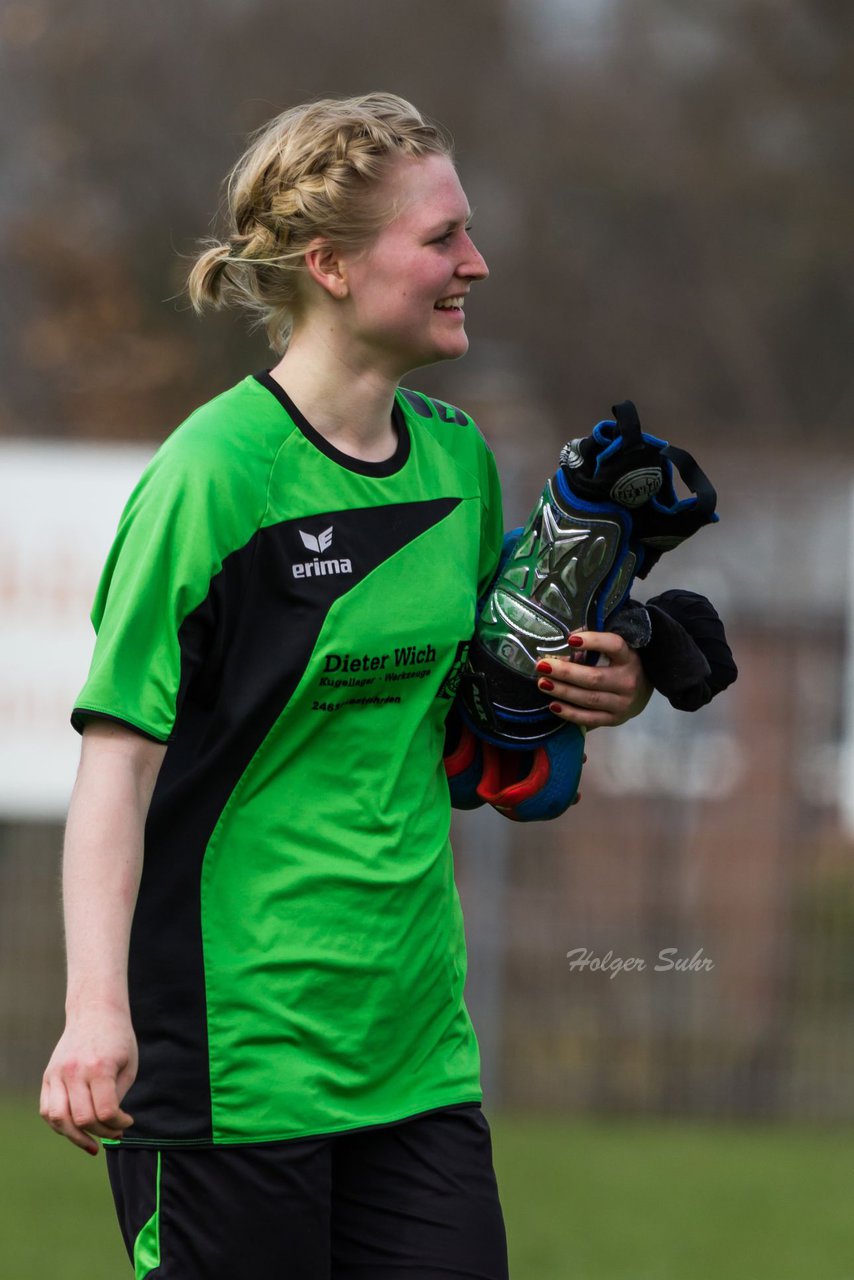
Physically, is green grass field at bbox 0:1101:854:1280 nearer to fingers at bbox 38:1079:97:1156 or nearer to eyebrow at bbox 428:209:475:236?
fingers at bbox 38:1079:97:1156

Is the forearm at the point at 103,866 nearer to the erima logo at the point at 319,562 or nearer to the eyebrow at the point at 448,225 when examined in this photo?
the erima logo at the point at 319,562

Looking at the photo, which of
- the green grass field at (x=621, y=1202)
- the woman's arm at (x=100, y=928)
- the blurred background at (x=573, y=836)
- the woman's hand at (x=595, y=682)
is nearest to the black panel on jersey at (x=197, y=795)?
the woman's arm at (x=100, y=928)

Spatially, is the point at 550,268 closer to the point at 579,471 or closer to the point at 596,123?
the point at 596,123

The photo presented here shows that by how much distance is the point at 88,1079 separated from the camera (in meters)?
2.24

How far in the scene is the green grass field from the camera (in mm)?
5824

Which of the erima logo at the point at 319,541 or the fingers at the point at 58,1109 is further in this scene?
the erima logo at the point at 319,541

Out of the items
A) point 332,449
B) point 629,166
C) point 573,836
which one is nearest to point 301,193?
point 332,449

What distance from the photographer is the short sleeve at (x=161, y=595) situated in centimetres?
244

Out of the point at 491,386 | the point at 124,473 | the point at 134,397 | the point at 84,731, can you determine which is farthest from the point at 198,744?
the point at 491,386

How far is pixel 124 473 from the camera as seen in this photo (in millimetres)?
7840

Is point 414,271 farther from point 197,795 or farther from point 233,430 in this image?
point 197,795

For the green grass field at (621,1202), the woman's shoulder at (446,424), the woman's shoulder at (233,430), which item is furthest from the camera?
the green grass field at (621,1202)

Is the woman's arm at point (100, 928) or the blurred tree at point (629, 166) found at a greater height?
the blurred tree at point (629, 166)

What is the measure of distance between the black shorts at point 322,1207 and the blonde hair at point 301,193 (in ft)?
4.01
